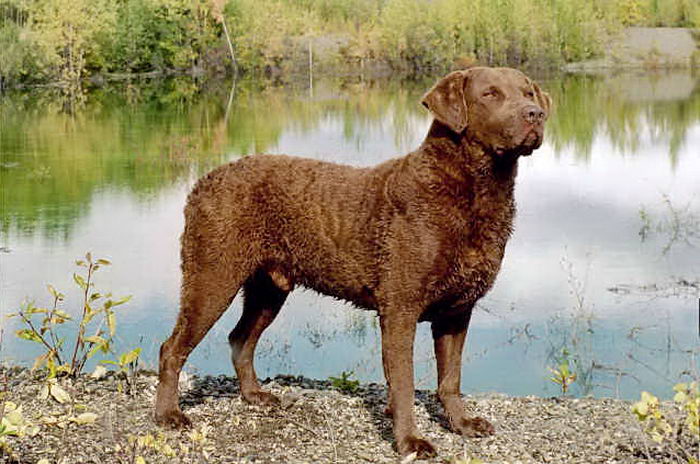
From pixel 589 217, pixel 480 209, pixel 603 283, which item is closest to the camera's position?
pixel 480 209

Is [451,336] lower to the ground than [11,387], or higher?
higher

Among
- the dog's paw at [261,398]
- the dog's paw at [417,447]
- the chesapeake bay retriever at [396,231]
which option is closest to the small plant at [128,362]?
the chesapeake bay retriever at [396,231]

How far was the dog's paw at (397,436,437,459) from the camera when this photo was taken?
5.01 m

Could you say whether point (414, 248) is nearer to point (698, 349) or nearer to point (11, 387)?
point (11, 387)

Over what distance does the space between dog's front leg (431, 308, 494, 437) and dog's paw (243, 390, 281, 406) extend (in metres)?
1.15

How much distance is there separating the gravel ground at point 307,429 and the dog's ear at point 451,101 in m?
1.74

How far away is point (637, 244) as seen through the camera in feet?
44.6

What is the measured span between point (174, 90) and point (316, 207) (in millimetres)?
45402

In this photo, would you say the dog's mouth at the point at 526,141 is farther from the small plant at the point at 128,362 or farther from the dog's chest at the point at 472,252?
the small plant at the point at 128,362

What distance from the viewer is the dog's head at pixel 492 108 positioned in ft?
15.4

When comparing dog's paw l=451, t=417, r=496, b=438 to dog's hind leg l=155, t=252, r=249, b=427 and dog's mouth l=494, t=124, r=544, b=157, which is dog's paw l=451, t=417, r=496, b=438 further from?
dog's mouth l=494, t=124, r=544, b=157

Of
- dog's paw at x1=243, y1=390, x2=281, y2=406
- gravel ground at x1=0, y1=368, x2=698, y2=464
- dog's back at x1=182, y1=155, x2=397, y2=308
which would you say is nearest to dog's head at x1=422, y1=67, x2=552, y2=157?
dog's back at x1=182, y1=155, x2=397, y2=308

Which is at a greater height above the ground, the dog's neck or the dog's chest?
the dog's neck

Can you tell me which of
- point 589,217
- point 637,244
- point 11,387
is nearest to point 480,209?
point 11,387
